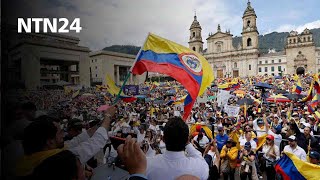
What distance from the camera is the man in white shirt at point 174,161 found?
2.13m

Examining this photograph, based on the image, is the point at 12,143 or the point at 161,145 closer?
the point at 12,143

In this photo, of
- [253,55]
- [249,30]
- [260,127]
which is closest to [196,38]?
[249,30]

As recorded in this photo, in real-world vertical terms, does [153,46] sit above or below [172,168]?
above

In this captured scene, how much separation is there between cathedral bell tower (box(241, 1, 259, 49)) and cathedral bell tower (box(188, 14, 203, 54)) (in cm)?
1303

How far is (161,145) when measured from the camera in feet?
19.3

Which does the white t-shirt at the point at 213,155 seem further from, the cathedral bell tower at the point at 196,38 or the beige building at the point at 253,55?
the cathedral bell tower at the point at 196,38

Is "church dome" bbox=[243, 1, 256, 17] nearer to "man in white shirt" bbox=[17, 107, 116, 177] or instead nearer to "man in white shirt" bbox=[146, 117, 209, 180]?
"man in white shirt" bbox=[146, 117, 209, 180]

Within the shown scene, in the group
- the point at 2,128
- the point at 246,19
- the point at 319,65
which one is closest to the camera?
the point at 2,128

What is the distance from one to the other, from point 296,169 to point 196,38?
7949 centimetres

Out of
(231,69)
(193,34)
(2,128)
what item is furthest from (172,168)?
(193,34)

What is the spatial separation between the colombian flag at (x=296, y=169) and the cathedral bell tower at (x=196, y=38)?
78330 mm

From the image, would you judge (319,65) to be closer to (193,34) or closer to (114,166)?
(193,34)

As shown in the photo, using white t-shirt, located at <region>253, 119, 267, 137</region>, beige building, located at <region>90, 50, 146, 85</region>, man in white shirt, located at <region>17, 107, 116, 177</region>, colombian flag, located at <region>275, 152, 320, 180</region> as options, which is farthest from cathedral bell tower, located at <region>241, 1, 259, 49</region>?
man in white shirt, located at <region>17, 107, 116, 177</region>

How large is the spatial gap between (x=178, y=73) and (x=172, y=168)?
2566 mm
